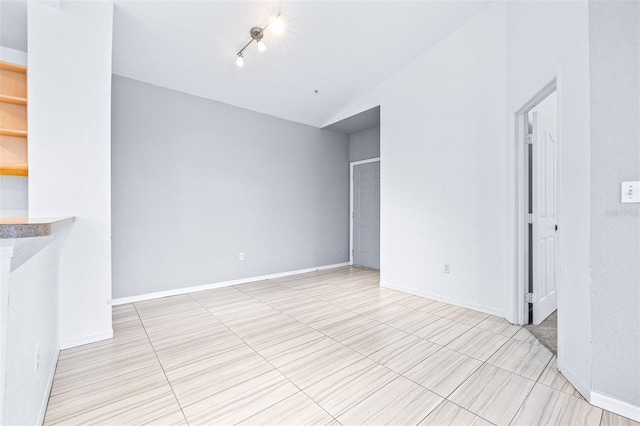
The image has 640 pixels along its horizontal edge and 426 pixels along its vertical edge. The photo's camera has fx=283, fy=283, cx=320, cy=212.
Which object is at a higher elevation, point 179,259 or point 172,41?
point 172,41

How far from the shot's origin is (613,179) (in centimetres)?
151

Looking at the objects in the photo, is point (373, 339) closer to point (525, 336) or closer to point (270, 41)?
point (525, 336)

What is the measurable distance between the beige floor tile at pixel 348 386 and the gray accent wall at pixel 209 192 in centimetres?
265

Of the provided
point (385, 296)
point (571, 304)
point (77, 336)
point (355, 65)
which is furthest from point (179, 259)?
point (571, 304)

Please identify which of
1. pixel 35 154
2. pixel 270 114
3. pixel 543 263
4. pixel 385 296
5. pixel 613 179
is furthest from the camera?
pixel 270 114

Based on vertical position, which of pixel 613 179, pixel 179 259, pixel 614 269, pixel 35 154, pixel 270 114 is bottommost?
pixel 179 259

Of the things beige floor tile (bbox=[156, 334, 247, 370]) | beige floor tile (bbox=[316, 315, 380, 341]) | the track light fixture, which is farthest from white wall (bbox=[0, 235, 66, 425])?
the track light fixture

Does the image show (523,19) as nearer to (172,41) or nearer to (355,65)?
(355,65)

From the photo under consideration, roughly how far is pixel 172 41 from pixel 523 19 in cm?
329

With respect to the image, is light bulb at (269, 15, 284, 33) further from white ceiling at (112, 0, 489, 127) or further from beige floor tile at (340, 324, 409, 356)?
beige floor tile at (340, 324, 409, 356)

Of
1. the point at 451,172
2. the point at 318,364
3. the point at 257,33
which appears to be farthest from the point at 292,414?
the point at 257,33

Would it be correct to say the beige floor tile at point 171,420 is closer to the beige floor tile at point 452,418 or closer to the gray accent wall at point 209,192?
the beige floor tile at point 452,418

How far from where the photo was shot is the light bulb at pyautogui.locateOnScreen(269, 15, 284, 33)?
2732mm

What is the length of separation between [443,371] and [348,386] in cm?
67
